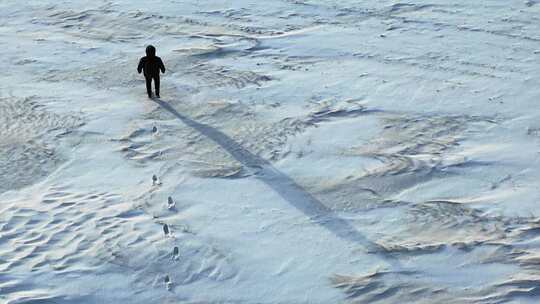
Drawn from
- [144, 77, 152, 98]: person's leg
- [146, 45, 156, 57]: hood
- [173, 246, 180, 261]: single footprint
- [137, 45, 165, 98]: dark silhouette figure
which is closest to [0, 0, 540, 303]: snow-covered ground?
[173, 246, 180, 261]: single footprint

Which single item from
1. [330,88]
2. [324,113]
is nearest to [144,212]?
[324,113]

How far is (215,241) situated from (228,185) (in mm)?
1289

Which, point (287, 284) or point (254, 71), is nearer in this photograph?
point (287, 284)

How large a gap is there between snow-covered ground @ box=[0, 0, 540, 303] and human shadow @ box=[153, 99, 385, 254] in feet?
0.09

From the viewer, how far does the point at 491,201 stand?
892 centimetres

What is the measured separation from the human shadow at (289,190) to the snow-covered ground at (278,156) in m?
0.03

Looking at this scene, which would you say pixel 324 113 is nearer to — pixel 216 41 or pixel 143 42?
pixel 216 41

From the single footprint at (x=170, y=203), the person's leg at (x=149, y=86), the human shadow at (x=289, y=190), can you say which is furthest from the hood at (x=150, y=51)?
Answer: the single footprint at (x=170, y=203)

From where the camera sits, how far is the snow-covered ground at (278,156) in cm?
783

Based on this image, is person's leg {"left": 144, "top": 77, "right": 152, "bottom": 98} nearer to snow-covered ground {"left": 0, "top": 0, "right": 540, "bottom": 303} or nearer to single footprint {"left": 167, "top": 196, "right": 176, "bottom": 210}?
snow-covered ground {"left": 0, "top": 0, "right": 540, "bottom": 303}

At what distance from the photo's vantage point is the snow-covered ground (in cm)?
783

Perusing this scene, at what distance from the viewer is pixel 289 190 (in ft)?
30.7

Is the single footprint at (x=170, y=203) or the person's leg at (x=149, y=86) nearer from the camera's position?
the single footprint at (x=170, y=203)

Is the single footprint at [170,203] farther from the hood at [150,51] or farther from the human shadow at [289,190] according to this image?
the hood at [150,51]
